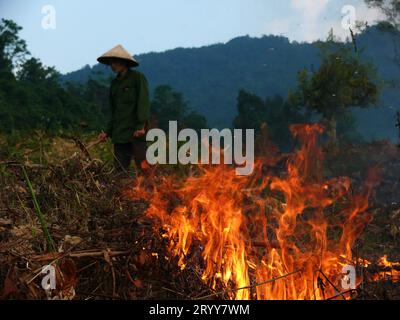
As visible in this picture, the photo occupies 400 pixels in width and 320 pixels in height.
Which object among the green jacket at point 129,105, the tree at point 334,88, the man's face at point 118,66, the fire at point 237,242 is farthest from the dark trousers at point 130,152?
the tree at point 334,88

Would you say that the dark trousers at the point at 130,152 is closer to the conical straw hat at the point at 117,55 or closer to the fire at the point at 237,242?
the conical straw hat at the point at 117,55

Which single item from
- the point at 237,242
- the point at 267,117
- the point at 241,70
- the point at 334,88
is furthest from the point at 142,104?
the point at 241,70

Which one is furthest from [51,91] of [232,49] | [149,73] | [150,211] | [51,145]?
[232,49]

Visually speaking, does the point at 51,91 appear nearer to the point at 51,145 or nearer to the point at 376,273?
the point at 51,145

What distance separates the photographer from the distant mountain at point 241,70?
310ft

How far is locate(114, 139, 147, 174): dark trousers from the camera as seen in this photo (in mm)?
6047

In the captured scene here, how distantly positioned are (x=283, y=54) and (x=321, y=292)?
388 ft

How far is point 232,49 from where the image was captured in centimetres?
13200

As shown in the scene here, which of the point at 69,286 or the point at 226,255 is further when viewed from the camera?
the point at 226,255

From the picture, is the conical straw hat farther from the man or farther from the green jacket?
the green jacket

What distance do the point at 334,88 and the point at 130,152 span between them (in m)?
20.8

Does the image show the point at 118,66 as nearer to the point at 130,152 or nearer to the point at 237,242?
the point at 130,152

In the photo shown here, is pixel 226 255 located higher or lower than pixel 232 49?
lower
